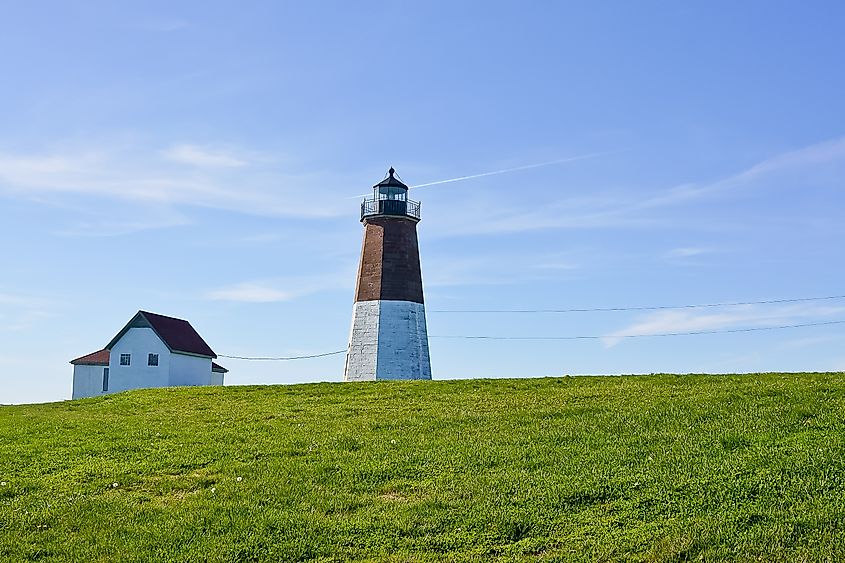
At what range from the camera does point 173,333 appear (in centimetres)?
5166

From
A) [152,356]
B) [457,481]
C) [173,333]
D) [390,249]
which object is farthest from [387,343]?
[457,481]

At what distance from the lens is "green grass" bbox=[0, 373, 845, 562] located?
1248 centimetres

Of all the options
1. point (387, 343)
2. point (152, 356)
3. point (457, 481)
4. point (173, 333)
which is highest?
point (173, 333)

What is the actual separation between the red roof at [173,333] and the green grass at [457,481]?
1061 inches

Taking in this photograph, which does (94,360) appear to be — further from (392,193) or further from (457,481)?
(457,481)

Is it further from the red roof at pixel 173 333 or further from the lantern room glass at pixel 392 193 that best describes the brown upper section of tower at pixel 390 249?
the red roof at pixel 173 333

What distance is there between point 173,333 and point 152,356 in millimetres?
2074

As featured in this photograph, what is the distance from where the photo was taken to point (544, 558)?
11.8 metres

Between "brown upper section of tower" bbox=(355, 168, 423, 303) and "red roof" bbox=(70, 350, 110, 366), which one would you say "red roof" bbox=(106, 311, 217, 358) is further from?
"brown upper section of tower" bbox=(355, 168, 423, 303)

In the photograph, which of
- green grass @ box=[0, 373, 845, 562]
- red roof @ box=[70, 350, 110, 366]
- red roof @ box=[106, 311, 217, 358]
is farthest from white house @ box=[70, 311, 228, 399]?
green grass @ box=[0, 373, 845, 562]

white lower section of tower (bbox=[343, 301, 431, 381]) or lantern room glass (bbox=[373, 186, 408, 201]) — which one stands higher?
lantern room glass (bbox=[373, 186, 408, 201])

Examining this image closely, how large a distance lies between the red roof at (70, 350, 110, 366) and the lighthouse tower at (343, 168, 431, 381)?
19567 mm

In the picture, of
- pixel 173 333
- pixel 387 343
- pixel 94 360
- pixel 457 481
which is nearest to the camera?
pixel 457 481

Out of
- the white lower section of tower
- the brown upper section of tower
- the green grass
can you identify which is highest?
the brown upper section of tower
